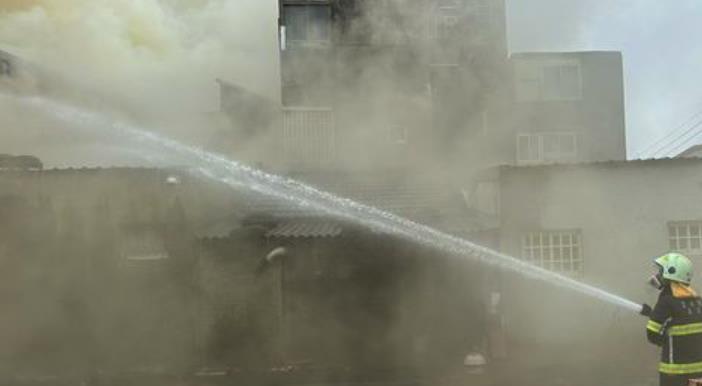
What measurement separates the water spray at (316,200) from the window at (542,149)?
12572mm

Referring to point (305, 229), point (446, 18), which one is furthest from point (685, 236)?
point (305, 229)

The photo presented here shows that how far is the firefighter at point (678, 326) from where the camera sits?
510 centimetres

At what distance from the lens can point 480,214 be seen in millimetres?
13070

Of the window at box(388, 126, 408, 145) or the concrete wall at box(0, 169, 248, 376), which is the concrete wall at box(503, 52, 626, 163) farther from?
the concrete wall at box(0, 169, 248, 376)

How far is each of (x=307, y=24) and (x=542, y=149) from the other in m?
11.4

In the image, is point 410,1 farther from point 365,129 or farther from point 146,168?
point 146,168

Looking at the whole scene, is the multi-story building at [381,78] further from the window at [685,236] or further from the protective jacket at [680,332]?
the protective jacket at [680,332]

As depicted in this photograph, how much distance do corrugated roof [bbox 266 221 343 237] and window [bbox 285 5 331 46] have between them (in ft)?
15.8

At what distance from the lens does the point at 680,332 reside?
5113 millimetres

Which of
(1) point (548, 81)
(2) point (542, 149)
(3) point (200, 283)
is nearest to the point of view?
(3) point (200, 283)

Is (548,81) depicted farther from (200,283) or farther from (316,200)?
(200,283)

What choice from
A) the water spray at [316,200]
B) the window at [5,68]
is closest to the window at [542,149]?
the water spray at [316,200]

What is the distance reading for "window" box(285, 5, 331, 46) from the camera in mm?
16531

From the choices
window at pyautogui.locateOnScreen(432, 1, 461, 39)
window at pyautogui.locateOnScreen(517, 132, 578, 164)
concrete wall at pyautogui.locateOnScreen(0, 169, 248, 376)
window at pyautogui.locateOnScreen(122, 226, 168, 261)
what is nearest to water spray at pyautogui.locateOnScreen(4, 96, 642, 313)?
concrete wall at pyautogui.locateOnScreen(0, 169, 248, 376)
